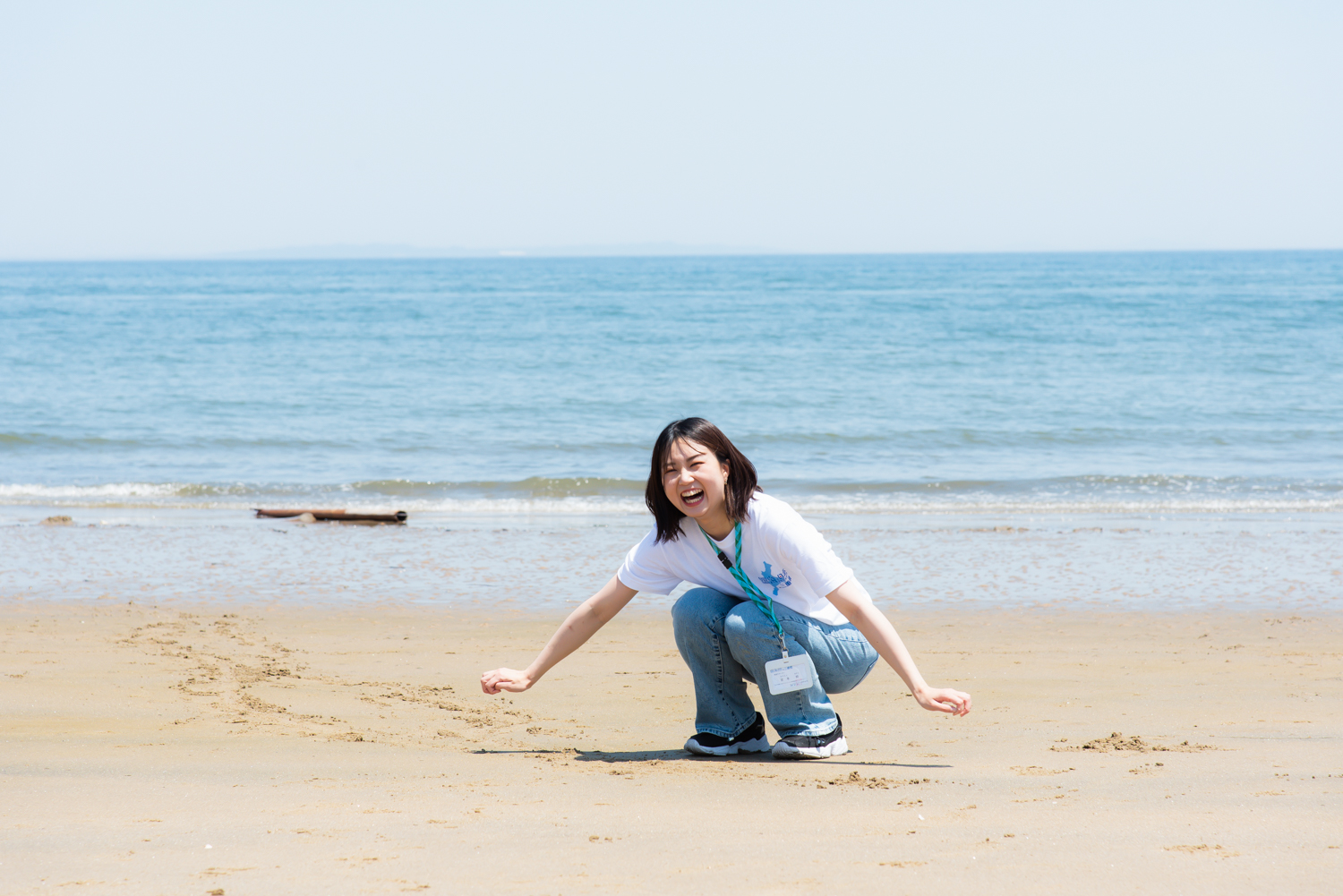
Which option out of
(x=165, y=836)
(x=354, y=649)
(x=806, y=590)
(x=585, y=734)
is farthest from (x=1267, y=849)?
(x=354, y=649)

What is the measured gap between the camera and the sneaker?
12.3 ft

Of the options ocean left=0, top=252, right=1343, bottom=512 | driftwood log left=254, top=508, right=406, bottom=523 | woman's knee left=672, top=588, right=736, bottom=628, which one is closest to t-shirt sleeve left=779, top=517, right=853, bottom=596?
woman's knee left=672, top=588, right=736, bottom=628

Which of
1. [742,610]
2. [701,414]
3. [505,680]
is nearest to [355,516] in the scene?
[505,680]

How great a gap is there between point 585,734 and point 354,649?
6.54ft

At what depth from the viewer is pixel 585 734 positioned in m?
4.25

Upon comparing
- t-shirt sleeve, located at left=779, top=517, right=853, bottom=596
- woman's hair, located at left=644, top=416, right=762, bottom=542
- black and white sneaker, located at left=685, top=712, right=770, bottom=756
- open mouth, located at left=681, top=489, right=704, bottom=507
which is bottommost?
black and white sneaker, located at left=685, top=712, right=770, bottom=756

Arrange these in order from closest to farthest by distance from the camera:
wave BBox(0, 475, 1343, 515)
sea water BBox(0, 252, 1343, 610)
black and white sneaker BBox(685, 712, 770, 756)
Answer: black and white sneaker BBox(685, 712, 770, 756), sea water BBox(0, 252, 1343, 610), wave BBox(0, 475, 1343, 515)

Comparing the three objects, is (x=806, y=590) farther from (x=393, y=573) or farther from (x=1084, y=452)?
(x=1084, y=452)

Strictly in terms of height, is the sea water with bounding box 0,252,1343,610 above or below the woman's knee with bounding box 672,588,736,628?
below

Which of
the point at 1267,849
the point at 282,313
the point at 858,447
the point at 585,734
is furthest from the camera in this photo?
the point at 282,313

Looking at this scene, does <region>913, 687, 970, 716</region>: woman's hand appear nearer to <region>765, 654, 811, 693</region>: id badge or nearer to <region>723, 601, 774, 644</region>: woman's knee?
A: <region>765, 654, 811, 693</region>: id badge

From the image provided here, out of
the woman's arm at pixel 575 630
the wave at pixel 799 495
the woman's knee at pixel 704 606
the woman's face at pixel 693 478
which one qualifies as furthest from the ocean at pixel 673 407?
the woman's face at pixel 693 478

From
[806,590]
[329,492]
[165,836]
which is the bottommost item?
[329,492]

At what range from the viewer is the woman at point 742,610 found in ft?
11.2
